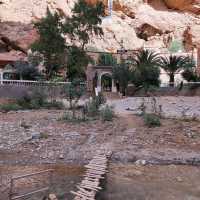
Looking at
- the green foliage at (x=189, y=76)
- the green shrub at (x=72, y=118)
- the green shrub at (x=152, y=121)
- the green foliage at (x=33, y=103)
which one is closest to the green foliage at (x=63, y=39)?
the green foliage at (x=189, y=76)

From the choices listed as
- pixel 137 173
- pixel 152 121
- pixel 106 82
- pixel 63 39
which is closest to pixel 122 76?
pixel 106 82

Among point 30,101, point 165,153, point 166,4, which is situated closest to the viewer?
point 165,153

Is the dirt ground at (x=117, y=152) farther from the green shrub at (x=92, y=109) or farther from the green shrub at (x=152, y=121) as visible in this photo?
the green shrub at (x=92, y=109)

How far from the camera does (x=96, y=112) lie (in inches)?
595

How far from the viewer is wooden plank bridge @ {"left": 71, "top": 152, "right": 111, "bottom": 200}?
250 inches

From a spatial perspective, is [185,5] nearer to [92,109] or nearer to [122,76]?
[122,76]

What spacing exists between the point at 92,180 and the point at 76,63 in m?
23.9

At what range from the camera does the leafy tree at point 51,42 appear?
30.4 m

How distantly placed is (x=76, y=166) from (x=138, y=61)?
939 inches

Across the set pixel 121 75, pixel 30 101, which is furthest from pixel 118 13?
pixel 30 101

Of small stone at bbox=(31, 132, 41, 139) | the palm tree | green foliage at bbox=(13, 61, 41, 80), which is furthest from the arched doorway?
small stone at bbox=(31, 132, 41, 139)

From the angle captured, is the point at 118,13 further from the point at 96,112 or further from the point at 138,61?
the point at 96,112

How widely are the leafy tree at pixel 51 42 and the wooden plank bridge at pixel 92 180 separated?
72.8 feet

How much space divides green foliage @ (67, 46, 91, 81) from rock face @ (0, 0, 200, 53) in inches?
480
